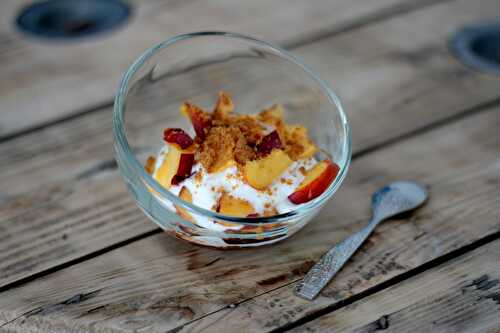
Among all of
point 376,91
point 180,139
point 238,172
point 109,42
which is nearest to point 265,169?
point 238,172

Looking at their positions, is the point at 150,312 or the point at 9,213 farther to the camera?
the point at 9,213

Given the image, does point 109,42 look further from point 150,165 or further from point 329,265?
point 329,265

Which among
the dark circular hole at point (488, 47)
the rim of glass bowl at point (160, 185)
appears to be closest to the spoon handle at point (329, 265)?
the rim of glass bowl at point (160, 185)

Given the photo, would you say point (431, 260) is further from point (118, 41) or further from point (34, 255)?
point (118, 41)

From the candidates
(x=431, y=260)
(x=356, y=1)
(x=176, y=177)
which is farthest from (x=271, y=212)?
(x=356, y=1)

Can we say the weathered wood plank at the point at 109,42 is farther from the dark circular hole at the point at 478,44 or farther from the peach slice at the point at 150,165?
the peach slice at the point at 150,165
